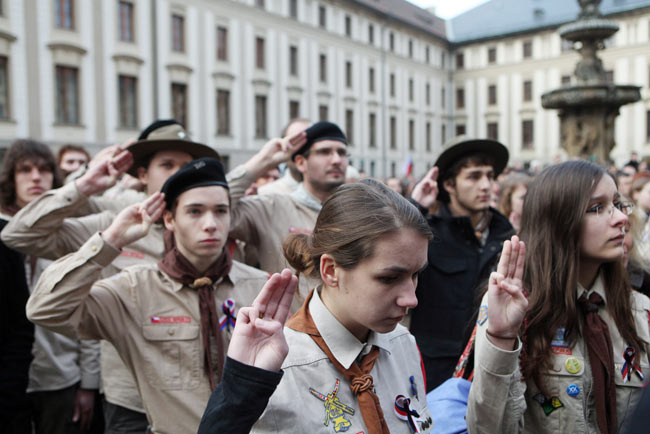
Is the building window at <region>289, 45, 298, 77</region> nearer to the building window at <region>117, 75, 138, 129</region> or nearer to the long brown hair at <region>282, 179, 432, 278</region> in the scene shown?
the building window at <region>117, 75, 138, 129</region>

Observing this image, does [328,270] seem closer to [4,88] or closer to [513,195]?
[513,195]

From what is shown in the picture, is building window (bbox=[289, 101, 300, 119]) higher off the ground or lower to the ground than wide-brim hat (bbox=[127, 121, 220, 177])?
higher

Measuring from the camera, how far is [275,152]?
418 centimetres

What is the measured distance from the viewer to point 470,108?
52281mm

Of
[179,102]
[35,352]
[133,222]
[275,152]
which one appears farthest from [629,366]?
[179,102]

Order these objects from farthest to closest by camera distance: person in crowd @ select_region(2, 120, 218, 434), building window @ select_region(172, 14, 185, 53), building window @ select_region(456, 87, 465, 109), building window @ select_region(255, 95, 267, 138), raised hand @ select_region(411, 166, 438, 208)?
building window @ select_region(456, 87, 465, 109)
building window @ select_region(255, 95, 267, 138)
building window @ select_region(172, 14, 185, 53)
raised hand @ select_region(411, 166, 438, 208)
person in crowd @ select_region(2, 120, 218, 434)

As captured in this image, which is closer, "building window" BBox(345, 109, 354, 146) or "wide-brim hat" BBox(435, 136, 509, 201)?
"wide-brim hat" BBox(435, 136, 509, 201)

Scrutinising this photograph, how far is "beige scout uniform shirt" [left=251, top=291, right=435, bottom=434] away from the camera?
5.57 feet

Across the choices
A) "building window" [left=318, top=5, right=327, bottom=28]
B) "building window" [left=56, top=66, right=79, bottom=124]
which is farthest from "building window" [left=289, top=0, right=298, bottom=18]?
"building window" [left=56, top=66, right=79, bottom=124]

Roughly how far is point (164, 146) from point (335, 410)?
2.57 meters

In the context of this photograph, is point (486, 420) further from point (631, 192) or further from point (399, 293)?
A: point (631, 192)

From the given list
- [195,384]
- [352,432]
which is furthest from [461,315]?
[352,432]

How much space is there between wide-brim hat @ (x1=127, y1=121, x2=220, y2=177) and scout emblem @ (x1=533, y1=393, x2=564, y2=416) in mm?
2351

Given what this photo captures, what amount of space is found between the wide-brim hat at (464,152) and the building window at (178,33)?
26.6 meters
